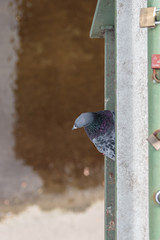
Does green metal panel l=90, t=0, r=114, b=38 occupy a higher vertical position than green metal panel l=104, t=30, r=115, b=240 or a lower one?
higher

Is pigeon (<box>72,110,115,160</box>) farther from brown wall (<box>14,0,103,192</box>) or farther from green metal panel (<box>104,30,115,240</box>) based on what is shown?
brown wall (<box>14,0,103,192</box>)

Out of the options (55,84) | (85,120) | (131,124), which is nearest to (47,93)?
(55,84)

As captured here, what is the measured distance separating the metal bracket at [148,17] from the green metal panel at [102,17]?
298 mm

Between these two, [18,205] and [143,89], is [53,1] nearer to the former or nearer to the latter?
[18,205]

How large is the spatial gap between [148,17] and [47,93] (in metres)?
1.60

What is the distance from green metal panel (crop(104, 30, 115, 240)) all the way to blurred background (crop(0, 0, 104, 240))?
1148 millimetres

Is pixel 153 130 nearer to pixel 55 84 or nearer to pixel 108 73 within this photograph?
pixel 108 73

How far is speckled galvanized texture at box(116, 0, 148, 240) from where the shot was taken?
0.61 metres

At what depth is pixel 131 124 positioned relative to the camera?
24.9 inches

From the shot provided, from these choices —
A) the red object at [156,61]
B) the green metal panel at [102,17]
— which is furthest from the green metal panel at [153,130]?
the green metal panel at [102,17]

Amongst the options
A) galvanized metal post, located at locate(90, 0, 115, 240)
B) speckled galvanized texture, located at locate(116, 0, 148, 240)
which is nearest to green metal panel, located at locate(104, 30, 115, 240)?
galvanized metal post, located at locate(90, 0, 115, 240)

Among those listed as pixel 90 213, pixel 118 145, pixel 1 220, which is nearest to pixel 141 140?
pixel 118 145

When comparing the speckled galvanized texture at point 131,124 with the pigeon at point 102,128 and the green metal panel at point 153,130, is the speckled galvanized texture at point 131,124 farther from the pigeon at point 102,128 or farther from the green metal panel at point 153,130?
the pigeon at point 102,128

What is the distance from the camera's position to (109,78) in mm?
1003
